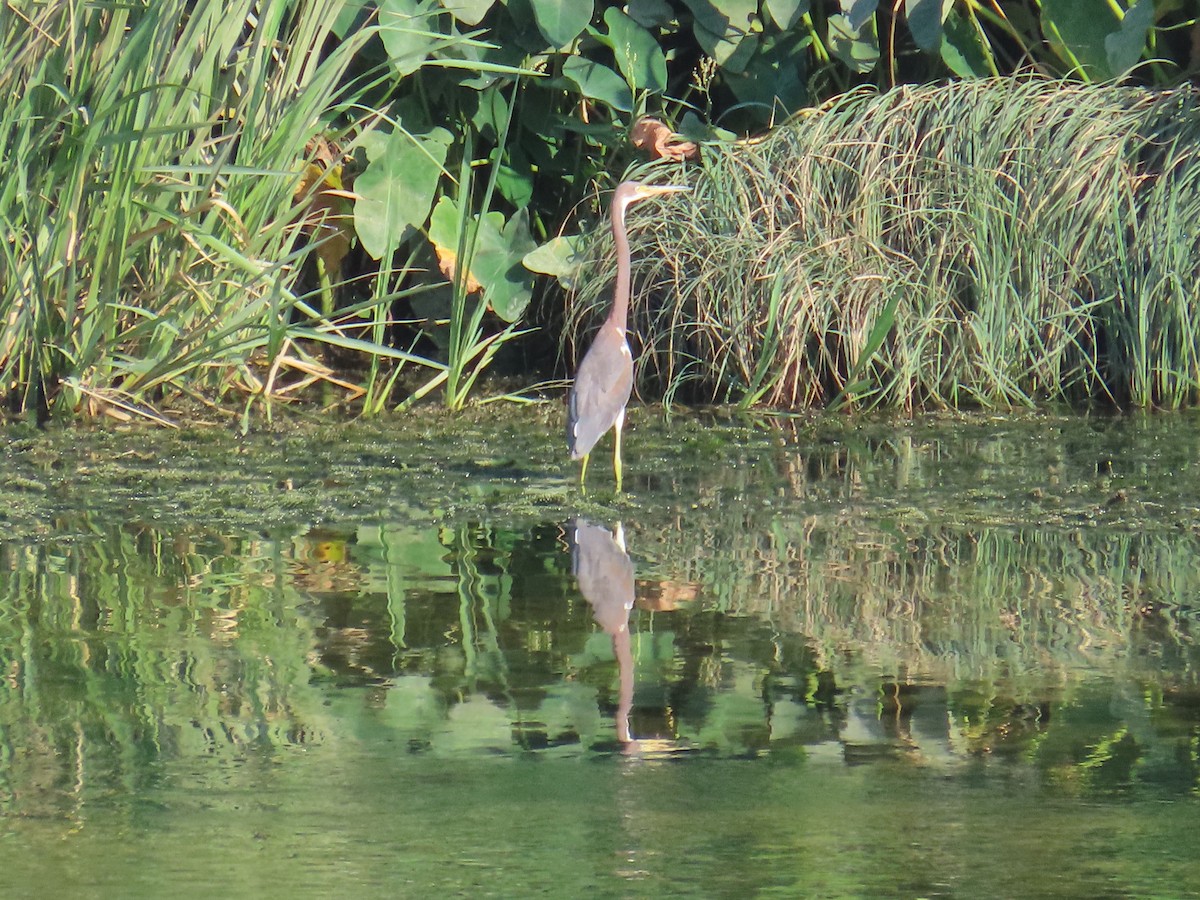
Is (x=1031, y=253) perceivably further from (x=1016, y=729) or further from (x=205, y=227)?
(x=1016, y=729)

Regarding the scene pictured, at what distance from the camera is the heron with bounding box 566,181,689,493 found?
511 centimetres

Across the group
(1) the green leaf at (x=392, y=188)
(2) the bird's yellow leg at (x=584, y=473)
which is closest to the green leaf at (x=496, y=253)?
(1) the green leaf at (x=392, y=188)

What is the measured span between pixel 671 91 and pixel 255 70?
2.51 metres

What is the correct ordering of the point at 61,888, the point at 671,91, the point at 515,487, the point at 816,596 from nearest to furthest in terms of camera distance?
the point at 61,888, the point at 816,596, the point at 515,487, the point at 671,91

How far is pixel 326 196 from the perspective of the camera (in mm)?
7094

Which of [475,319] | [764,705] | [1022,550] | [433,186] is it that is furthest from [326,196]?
[764,705]

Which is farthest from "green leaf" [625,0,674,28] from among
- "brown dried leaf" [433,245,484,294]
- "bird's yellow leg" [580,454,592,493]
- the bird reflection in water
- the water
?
the bird reflection in water

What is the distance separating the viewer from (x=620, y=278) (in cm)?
570

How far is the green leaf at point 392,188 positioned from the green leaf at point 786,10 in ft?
4.82

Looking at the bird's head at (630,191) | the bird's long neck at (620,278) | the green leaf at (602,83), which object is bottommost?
the bird's long neck at (620,278)

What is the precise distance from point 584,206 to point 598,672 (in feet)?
15.0

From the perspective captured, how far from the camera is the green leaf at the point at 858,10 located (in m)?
6.70

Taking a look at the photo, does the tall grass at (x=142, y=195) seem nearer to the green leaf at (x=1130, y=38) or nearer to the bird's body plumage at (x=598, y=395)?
the bird's body plumage at (x=598, y=395)

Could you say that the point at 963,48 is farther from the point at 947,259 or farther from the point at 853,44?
the point at 947,259
